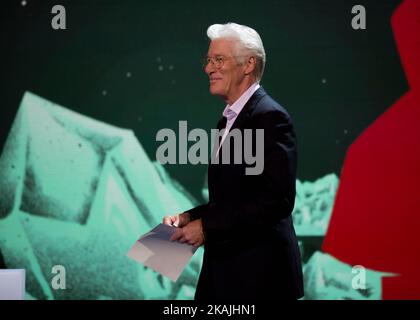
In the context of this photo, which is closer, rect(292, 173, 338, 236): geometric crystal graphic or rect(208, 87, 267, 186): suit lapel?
rect(208, 87, 267, 186): suit lapel

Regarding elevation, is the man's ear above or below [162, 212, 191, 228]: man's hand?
above

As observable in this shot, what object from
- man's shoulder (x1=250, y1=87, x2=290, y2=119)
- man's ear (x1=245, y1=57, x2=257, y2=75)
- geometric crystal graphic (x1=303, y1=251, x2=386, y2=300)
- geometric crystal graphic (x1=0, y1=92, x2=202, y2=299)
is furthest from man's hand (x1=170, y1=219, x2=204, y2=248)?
geometric crystal graphic (x1=303, y1=251, x2=386, y2=300)

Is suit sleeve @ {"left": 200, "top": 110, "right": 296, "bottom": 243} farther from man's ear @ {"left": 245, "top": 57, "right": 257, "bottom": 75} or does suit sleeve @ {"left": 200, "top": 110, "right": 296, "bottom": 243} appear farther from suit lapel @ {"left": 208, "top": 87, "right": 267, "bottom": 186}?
man's ear @ {"left": 245, "top": 57, "right": 257, "bottom": 75}

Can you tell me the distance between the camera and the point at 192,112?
3.73 m

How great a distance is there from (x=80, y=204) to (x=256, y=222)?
7.59 feet

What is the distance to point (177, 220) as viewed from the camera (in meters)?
1.80

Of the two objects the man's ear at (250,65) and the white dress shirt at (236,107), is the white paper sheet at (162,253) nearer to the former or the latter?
the white dress shirt at (236,107)

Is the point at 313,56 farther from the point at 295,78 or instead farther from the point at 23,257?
the point at 23,257

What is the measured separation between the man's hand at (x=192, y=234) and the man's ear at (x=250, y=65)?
47cm

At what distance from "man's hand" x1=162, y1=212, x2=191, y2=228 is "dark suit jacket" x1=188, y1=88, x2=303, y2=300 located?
0.36 ft

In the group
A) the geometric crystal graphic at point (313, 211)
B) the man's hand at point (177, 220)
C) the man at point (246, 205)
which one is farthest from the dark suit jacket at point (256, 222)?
the geometric crystal graphic at point (313, 211)

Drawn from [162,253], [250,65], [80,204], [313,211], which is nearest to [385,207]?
[313,211]

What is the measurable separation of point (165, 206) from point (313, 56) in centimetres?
127

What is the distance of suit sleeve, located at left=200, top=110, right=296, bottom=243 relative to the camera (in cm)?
158
